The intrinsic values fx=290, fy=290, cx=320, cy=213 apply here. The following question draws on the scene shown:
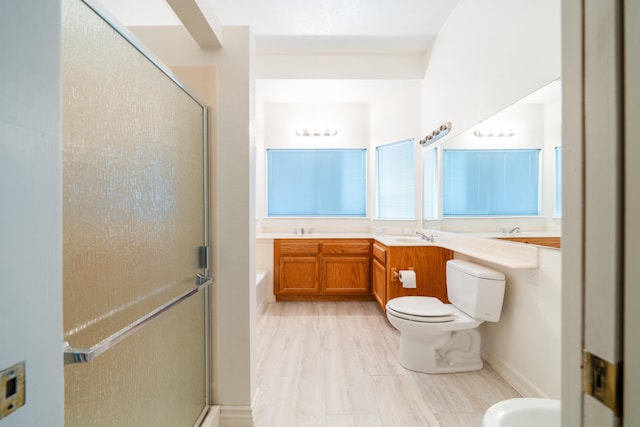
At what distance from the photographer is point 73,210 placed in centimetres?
68

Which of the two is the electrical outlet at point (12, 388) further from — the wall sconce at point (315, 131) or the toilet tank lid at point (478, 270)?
A: the wall sconce at point (315, 131)

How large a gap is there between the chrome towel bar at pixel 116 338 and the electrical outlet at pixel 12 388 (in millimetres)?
331

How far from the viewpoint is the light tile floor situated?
1516 mm

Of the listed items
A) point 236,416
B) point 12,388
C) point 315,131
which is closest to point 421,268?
point 236,416

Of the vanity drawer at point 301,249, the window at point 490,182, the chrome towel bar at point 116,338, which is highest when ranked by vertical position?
the window at point 490,182

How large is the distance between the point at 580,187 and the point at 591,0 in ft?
0.78

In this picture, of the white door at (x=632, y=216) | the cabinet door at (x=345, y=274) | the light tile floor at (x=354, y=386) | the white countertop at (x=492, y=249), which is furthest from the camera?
the cabinet door at (x=345, y=274)

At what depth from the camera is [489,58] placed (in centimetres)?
194

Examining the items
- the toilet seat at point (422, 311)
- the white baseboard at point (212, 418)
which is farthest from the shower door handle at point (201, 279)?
the toilet seat at point (422, 311)

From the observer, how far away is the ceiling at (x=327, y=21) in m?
2.34

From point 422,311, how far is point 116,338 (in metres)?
1.74

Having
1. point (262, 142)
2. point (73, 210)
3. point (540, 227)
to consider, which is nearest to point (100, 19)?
point (73, 210)

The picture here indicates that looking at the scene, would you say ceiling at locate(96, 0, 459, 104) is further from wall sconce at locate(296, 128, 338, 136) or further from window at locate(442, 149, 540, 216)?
window at locate(442, 149, 540, 216)

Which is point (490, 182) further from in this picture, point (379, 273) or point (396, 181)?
point (396, 181)
